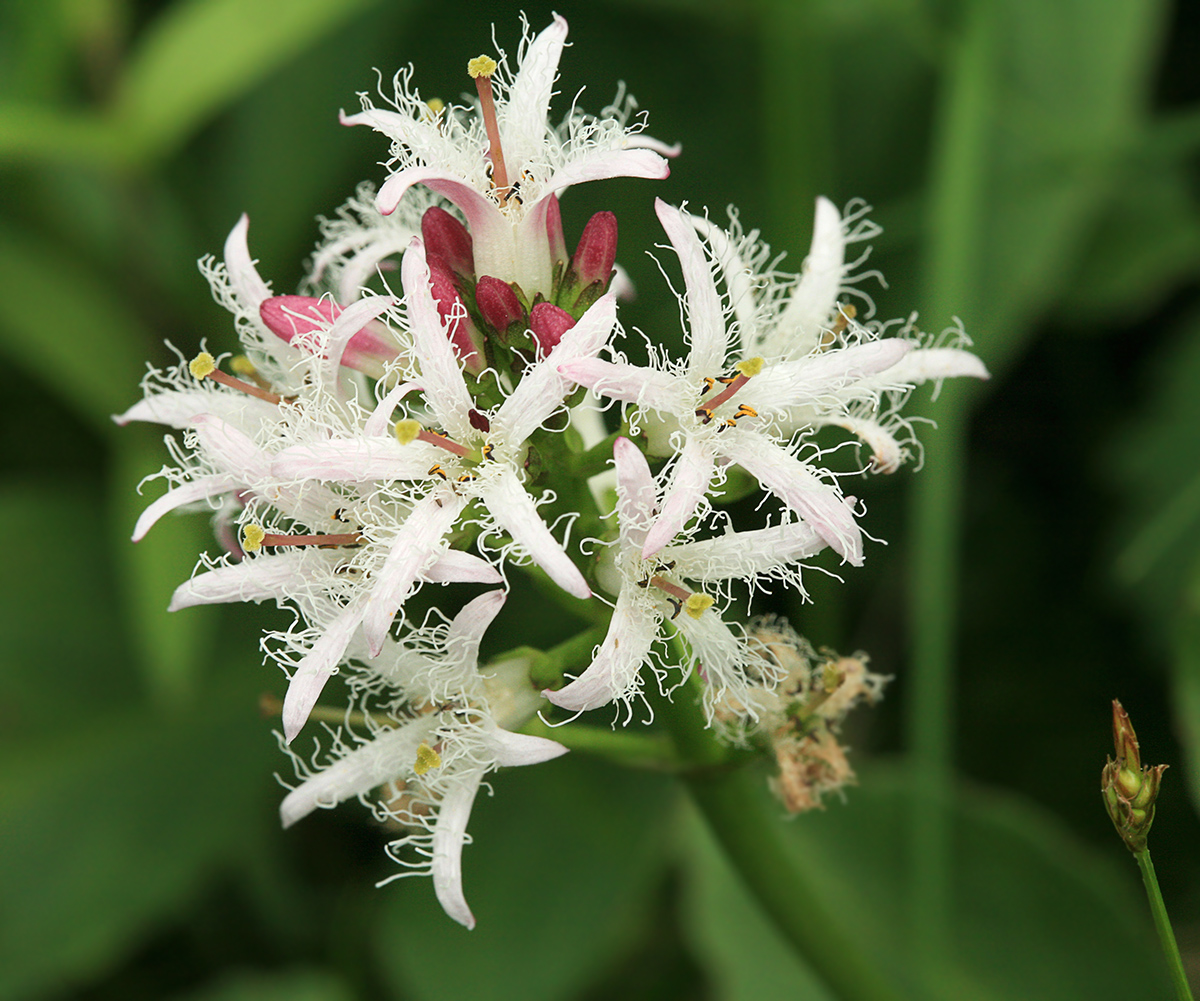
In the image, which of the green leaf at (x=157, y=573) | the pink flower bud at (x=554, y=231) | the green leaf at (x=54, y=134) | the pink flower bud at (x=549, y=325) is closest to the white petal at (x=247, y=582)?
the pink flower bud at (x=549, y=325)

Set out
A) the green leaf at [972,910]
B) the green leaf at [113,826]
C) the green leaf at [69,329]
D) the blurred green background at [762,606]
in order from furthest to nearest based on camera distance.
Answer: the green leaf at [69,329] < the green leaf at [113,826] < the blurred green background at [762,606] < the green leaf at [972,910]

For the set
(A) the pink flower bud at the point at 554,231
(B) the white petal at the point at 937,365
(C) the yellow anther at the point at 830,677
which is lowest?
(C) the yellow anther at the point at 830,677

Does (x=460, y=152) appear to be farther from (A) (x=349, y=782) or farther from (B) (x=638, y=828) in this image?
(B) (x=638, y=828)

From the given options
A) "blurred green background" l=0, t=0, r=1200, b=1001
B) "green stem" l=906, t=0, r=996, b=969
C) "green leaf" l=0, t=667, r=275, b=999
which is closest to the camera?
"green stem" l=906, t=0, r=996, b=969

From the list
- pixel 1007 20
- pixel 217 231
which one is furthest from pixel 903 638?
pixel 217 231

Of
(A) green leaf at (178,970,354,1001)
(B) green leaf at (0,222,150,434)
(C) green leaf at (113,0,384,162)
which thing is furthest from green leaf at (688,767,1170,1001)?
(C) green leaf at (113,0,384,162)

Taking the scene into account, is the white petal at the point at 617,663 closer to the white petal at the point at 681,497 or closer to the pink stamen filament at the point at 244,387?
→ the white petal at the point at 681,497

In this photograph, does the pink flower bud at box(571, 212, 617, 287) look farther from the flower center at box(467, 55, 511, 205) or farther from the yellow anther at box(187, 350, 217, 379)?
the yellow anther at box(187, 350, 217, 379)

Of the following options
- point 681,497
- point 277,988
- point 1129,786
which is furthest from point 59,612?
point 1129,786
